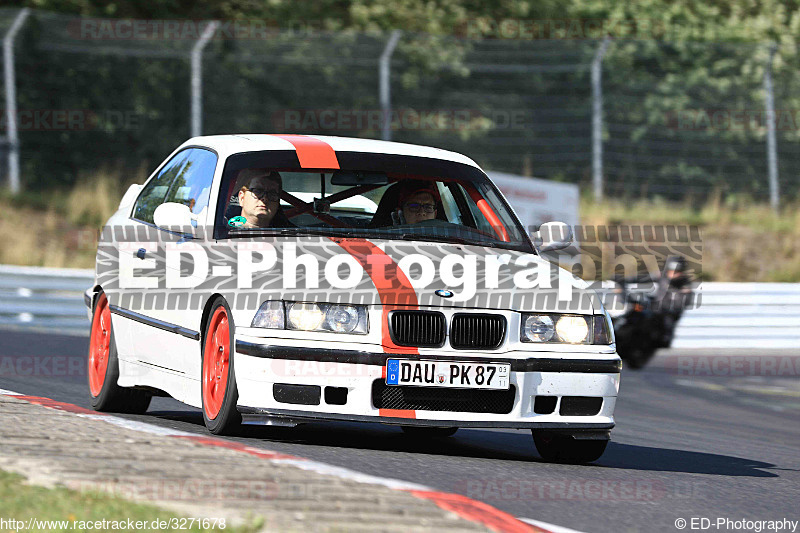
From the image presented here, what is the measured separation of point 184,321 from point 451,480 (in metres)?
1.81

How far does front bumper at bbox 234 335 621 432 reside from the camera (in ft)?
22.2

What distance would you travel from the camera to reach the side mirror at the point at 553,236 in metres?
7.94

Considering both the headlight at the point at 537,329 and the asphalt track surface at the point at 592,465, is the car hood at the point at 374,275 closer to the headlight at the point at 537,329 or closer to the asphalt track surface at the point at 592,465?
the headlight at the point at 537,329

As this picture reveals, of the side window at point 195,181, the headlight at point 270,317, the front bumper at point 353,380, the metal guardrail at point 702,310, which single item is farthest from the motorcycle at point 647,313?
the headlight at point 270,317

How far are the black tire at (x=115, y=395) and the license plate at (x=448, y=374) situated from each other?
2124 millimetres

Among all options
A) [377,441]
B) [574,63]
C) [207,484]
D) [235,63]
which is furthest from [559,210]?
[207,484]

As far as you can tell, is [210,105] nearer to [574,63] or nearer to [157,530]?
[574,63]

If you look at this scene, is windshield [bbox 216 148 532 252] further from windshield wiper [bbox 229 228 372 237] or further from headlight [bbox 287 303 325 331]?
headlight [bbox 287 303 325 331]

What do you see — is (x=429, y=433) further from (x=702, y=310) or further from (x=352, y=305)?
(x=702, y=310)

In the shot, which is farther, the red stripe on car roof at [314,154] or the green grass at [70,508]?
the red stripe on car roof at [314,154]

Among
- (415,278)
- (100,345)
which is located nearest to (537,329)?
(415,278)

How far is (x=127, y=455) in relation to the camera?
18.8 feet

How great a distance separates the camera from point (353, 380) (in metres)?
6.79

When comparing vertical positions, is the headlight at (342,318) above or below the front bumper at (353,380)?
above
